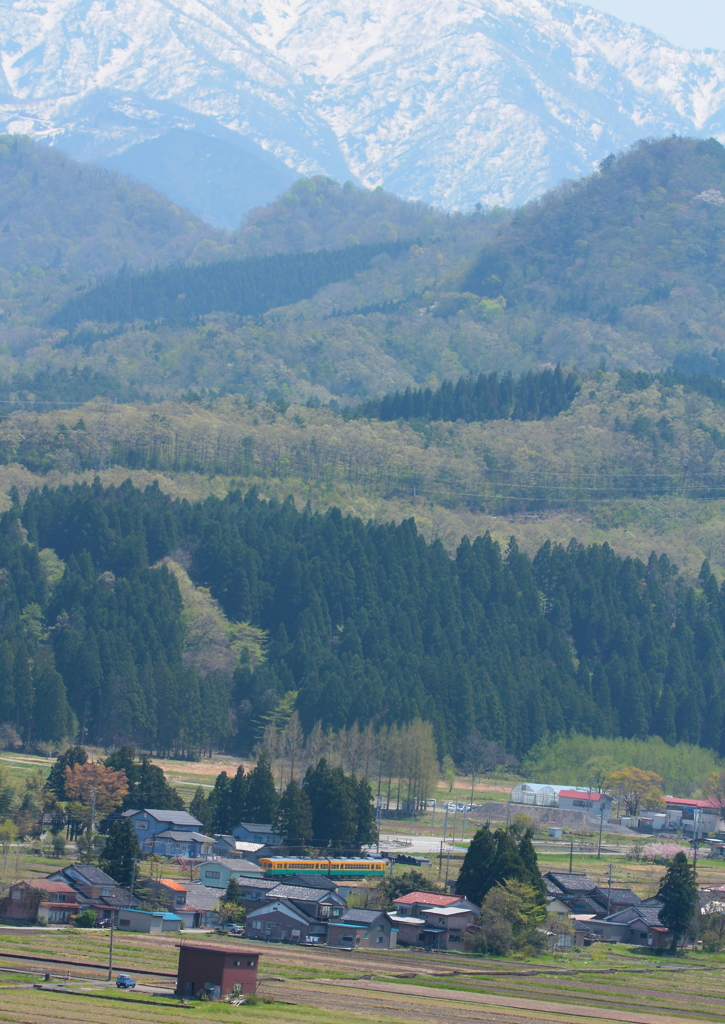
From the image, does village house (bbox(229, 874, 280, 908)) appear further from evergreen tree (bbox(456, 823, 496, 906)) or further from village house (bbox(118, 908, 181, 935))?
evergreen tree (bbox(456, 823, 496, 906))

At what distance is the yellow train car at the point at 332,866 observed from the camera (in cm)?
7562

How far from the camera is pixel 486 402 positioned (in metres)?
183

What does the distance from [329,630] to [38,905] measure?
64.7 metres

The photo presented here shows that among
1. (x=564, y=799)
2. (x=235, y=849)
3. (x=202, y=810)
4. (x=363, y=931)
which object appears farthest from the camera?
(x=564, y=799)

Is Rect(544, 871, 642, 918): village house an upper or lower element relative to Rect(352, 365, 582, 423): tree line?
lower

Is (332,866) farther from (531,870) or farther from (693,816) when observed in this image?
(693,816)

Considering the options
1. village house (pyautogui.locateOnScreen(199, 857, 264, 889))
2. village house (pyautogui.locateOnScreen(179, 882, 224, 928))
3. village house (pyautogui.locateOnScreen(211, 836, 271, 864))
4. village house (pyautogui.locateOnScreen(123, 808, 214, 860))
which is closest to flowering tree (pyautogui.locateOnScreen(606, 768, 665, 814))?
village house (pyautogui.locateOnScreen(211, 836, 271, 864))

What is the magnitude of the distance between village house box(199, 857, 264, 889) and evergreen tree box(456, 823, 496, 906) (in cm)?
955

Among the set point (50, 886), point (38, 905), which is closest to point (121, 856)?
point (50, 886)

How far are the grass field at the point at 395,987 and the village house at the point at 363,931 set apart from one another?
1047mm

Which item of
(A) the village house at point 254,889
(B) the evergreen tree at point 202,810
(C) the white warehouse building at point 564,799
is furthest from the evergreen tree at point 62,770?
(C) the white warehouse building at point 564,799

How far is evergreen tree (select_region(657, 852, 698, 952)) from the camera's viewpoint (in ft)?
225

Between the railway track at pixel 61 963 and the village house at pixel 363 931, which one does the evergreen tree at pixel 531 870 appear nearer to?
the village house at pixel 363 931

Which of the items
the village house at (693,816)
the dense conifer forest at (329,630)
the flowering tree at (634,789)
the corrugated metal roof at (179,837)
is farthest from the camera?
the dense conifer forest at (329,630)
